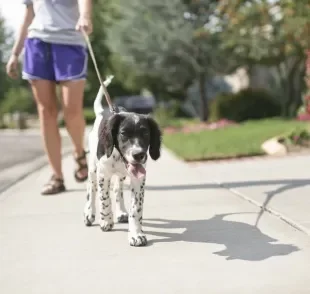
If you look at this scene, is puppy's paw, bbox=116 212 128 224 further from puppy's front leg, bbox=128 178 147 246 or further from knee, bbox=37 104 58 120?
knee, bbox=37 104 58 120

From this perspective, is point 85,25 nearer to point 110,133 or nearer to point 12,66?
point 12,66

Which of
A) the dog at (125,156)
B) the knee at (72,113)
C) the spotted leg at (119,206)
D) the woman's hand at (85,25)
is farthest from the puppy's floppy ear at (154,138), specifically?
the knee at (72,113)

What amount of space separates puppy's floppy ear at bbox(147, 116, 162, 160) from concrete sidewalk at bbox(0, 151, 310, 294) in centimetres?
61

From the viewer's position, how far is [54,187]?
6684 millimetres

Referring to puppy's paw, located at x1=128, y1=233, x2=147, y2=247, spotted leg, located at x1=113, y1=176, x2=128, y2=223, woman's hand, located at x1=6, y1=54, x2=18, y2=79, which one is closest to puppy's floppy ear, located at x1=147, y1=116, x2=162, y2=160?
puppy's paw, located at x1=128, y1=233, x2=147, y2=247

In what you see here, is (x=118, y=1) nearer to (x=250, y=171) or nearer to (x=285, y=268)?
(x=250, y=171)

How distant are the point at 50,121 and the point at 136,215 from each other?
2.69 metres

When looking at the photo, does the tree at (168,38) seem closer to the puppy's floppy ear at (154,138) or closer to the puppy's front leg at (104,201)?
the puppy's front leg at (104,201)

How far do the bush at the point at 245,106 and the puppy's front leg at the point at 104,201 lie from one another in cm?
2069

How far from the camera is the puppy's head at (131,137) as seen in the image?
13.3 ft

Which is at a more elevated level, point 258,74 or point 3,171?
point 3,171

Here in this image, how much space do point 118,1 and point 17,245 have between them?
24.1 metres

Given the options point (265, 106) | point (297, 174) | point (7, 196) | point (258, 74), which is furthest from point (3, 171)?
point (258, 74)

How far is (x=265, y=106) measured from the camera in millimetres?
25812
